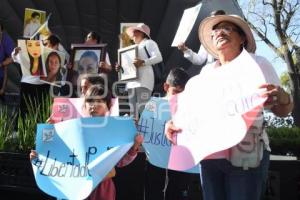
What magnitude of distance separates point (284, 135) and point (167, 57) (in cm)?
385

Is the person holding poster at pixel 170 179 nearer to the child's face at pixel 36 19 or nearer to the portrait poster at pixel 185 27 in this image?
the portrait poster at pixel 185 27

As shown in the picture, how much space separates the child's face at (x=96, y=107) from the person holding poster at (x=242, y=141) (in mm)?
703

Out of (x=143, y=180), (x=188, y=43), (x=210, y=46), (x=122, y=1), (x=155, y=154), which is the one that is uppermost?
(x=122, y=1)

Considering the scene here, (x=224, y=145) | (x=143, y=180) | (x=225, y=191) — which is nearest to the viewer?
(x=224, y=145)

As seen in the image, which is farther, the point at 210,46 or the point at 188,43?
the point at 188,43

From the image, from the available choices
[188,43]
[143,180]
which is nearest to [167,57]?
[188,43]

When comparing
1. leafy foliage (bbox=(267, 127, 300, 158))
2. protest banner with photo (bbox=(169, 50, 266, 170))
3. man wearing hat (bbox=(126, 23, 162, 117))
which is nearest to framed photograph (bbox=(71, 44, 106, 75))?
man wearing hat (bbox=(126, 23, 162, 117))

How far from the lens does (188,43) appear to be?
8.59m

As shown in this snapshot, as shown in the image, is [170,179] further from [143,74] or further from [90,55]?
[90,55]

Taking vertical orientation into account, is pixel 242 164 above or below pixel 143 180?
above

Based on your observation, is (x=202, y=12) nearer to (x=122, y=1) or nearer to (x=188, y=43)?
(x=188, y=43)

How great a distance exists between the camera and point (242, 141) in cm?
288

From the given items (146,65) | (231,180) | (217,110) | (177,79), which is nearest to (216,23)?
(217,110)

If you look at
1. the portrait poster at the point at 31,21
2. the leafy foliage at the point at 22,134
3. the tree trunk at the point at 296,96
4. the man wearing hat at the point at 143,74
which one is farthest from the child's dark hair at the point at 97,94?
the tree trunk at the point at 296,96
